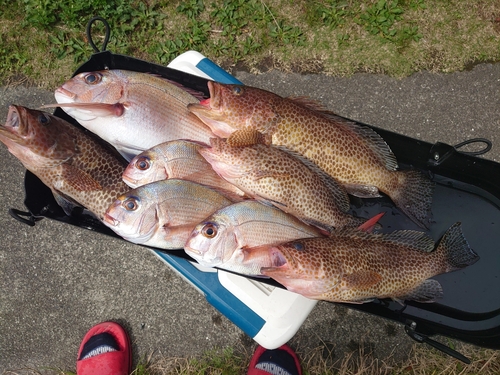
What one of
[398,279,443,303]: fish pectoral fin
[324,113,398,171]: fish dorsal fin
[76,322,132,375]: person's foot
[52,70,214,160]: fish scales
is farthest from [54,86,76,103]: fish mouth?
[398,279,443,303]: fish pectoral fin

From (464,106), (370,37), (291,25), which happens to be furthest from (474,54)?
(291,25)

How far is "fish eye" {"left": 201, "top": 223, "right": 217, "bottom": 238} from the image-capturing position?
1.78 metres

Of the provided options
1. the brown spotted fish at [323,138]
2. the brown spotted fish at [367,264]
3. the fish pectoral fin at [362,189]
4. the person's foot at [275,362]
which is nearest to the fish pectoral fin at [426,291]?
the brown spotted fish at [367,264]

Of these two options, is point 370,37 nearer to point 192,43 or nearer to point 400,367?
point 192,43

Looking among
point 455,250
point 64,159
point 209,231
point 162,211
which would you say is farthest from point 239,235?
point 455,250

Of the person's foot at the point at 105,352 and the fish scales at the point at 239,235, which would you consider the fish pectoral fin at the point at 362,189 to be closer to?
the fish scales at the point at 239,235

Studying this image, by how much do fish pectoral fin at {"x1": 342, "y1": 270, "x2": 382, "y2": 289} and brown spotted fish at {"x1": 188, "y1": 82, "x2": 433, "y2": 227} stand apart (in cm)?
51

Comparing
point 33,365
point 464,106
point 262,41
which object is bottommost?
point 33,365

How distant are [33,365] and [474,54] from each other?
4923mm

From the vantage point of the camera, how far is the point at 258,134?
2002mm

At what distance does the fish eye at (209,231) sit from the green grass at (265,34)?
6.80 ft

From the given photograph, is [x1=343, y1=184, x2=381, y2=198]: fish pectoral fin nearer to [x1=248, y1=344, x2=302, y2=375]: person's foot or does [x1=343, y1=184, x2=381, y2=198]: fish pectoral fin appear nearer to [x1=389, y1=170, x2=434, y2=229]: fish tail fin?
[x1=389, y1=170, x2=434, y2=229]: fish tail fin

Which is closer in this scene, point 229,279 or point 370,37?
point 229,279

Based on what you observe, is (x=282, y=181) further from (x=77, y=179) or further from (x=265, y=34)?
(x=265, y=34)
